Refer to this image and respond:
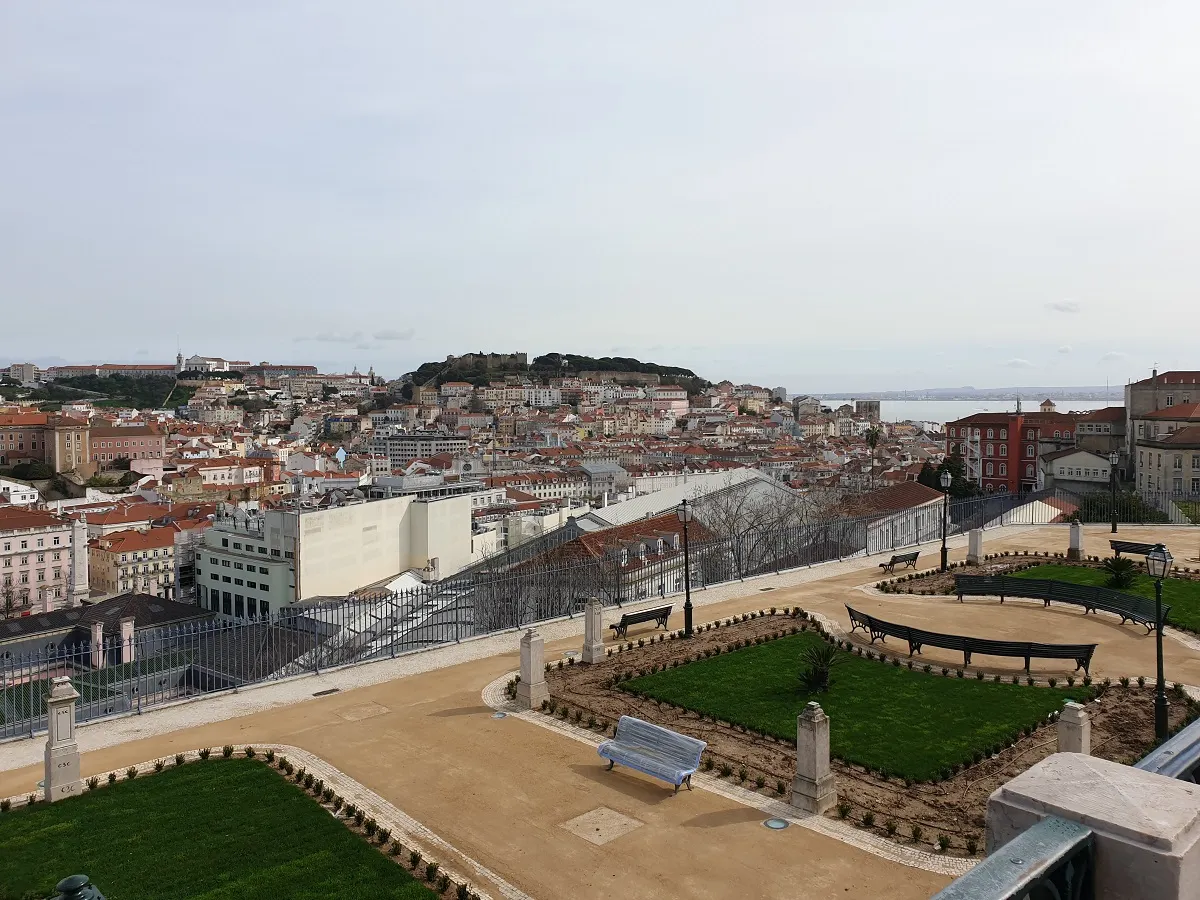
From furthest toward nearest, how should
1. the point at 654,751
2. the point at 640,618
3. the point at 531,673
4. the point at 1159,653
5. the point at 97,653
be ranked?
1. the point at 640,618
2. the point at 97,653
3. the point at 531,673
4. the point at 1159,653
5. the point at 654,751

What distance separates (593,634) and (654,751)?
4.74 meters

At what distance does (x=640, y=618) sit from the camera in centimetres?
1658

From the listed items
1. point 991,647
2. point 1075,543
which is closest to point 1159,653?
→ point 991,647

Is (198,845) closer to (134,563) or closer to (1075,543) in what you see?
(1075,543)

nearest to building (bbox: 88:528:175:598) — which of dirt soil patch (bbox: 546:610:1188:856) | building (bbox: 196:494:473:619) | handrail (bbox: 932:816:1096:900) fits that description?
building (bbox: 196:494:473:619)

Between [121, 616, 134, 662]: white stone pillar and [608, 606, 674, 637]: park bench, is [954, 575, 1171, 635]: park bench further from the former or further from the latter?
[121, 616, 134, 662]: white stone pillar

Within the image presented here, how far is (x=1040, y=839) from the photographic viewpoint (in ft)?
6.65

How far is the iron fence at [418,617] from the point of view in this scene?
13578mm

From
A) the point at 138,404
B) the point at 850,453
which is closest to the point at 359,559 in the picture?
the point at 850,453

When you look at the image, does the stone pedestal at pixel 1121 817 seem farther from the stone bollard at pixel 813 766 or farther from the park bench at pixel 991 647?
the park bench at pixel 991 647

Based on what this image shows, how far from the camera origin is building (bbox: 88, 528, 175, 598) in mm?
62156

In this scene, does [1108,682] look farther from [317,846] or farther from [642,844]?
[317,846]

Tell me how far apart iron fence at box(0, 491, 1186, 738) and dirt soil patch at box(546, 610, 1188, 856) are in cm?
372

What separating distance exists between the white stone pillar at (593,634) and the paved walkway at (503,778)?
114 centimetres
